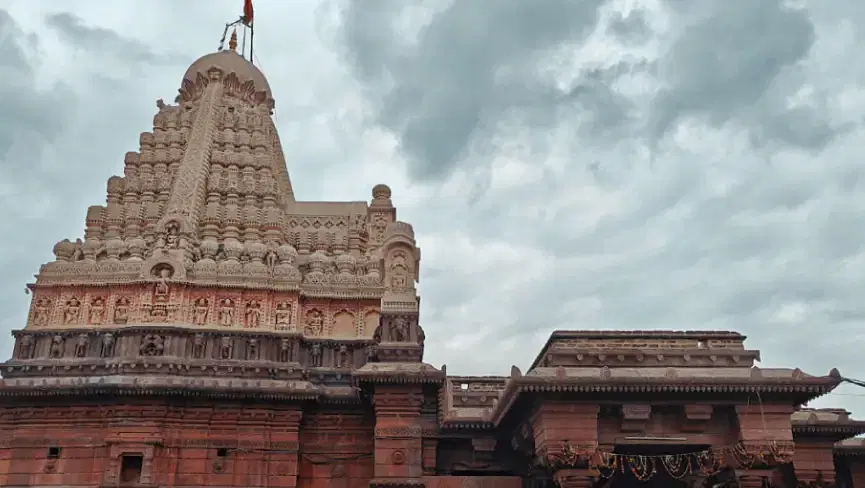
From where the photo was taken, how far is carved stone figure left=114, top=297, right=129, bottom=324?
24047 mm

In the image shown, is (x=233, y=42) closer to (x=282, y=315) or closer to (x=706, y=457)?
(x=282, y=315)

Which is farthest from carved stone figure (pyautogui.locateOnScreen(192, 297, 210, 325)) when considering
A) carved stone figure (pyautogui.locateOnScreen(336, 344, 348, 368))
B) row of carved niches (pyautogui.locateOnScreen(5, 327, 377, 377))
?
carved stone figure (pyautogui.locateOnScreen(336, 344, 348, 368))

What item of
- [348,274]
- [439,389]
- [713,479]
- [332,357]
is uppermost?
[348,274]

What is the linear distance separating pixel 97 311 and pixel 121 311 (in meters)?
Result: 0.87

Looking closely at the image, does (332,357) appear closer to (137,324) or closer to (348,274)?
(348,274)

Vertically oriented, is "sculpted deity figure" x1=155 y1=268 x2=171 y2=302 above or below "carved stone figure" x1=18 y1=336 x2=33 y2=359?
above

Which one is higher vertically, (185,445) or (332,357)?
(332,357)

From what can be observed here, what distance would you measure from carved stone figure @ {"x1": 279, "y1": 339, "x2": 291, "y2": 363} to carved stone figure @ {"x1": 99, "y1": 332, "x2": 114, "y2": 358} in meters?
5.41

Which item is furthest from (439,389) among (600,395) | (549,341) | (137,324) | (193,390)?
(137,324)

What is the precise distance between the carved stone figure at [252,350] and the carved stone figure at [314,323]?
6.10 feet

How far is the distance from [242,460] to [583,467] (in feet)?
36.0

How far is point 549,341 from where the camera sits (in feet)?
58.8

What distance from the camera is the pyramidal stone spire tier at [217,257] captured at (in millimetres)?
23781

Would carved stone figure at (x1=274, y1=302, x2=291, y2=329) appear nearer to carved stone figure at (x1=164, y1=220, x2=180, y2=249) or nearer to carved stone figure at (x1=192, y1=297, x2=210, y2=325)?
carved stone figure at (x1=192, y1=297, x2=210, y2=325)
